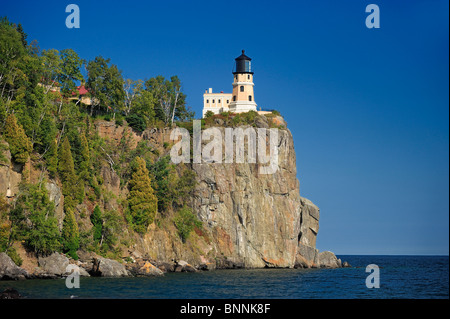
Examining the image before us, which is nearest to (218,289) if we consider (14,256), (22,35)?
(14,256)

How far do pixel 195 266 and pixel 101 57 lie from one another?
33.8 m

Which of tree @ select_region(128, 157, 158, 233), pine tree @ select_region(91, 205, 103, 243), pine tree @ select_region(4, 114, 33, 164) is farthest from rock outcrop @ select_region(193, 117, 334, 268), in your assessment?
pine tree @ select_region(4, 114, 33, 164)

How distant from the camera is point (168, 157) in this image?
283 feet

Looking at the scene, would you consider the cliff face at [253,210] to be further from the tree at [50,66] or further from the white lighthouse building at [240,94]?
the tree at [50,66]

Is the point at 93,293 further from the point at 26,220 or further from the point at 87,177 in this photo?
the point at 87,177

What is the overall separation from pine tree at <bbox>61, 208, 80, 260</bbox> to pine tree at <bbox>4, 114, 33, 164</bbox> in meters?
7.90

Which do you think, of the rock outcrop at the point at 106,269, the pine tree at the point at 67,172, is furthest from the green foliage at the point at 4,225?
the pine tree at the point at 67,172

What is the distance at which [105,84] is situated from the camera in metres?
85.5

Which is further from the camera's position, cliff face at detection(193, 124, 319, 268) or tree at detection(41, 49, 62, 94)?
cliff face at detection(193, 124, 319, 268)

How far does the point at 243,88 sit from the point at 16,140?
52464mm

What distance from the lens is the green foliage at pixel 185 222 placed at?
80250 mm

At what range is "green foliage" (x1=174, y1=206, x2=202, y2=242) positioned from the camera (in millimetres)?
80250

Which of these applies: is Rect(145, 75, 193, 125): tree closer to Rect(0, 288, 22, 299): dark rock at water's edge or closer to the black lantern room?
the black lantern room

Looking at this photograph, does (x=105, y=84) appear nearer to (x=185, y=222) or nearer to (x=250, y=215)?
(x=185, y=222)
